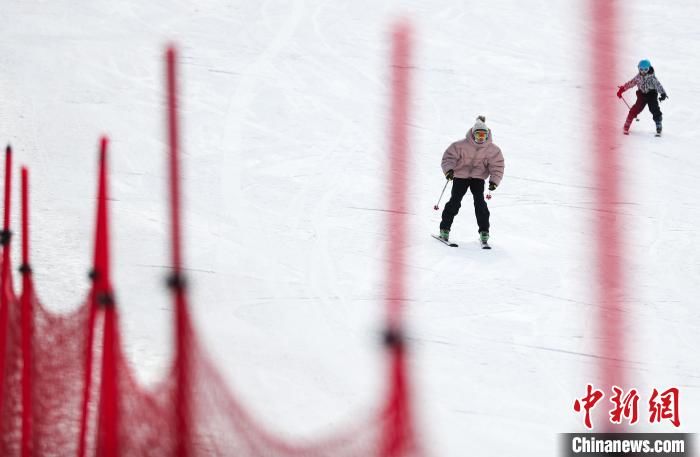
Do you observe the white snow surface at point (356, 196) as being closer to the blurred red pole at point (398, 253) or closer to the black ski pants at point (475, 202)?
the blurred red pole at point (398, 253)

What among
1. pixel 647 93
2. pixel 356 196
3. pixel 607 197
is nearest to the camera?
pixel 356 196

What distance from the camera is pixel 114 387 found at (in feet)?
16.8

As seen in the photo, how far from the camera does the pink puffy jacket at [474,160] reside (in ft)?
29.1

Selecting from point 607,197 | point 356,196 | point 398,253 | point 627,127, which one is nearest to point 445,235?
point 398,253

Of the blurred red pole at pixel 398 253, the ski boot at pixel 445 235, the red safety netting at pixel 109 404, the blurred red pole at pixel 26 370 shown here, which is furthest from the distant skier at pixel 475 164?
the blurred red pole at pixel 26 370

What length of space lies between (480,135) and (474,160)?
26 cm

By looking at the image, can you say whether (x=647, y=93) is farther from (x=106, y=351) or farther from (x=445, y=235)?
(x=106, y=351)

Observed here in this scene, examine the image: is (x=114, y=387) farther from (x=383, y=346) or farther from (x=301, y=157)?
(x=301, y=157)

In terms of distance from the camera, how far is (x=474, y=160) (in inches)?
351

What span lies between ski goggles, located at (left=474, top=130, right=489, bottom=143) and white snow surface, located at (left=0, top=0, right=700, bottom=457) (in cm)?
92

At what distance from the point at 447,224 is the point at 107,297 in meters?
4.79

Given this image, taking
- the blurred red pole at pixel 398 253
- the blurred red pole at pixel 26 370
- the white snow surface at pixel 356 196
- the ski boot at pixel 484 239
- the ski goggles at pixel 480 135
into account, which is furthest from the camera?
the ski boot at pixel 484 239

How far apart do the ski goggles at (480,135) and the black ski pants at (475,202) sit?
372mm

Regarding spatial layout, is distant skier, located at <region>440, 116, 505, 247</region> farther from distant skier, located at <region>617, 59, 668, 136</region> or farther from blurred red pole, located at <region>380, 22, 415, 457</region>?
distant skier, located at <region>617, 59, 668, 136</region>
